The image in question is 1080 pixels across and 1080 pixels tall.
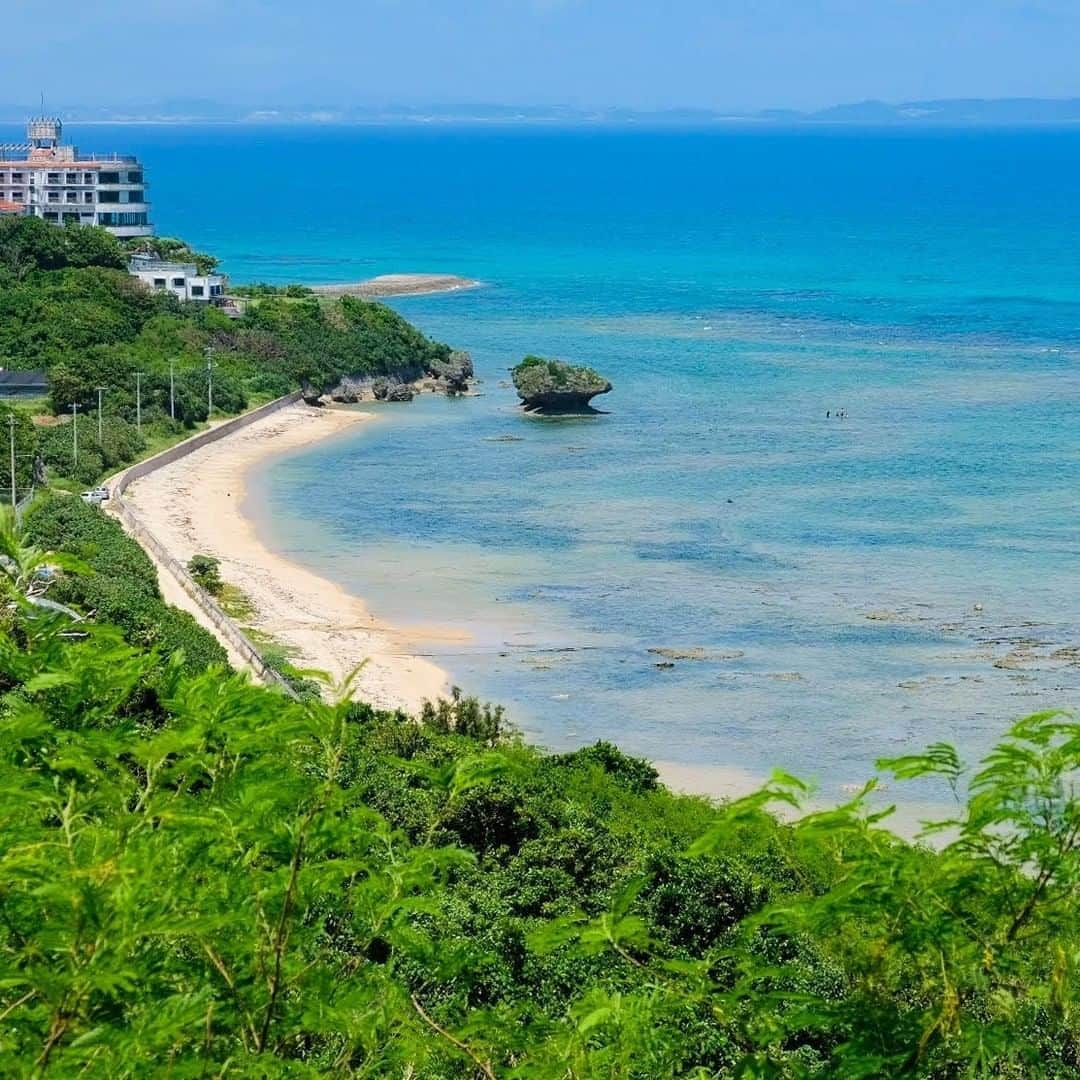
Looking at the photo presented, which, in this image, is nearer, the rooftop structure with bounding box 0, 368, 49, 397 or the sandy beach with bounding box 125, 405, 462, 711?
the sandy beach with bounding box 125, 405, 462, 711

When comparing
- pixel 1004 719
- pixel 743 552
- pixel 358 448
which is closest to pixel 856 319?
pixel 358 448

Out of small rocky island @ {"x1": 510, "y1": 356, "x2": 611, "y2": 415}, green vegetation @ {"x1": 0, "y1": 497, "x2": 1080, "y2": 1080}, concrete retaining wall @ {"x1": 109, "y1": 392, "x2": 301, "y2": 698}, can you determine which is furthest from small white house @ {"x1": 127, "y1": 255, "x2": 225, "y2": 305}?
green vegetation @ {"x1": 0, "y1": 497, "x2": 1080, "y2": 1080}

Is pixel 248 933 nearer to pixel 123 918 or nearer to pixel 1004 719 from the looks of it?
pixel 123 918

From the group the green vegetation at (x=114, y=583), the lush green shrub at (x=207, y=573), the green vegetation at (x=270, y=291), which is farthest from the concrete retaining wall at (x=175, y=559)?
the green vegetation at (x=270, y=291)

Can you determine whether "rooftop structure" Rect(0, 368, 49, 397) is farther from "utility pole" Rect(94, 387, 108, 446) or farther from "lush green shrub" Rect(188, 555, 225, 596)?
"lush green shrub" Rect(188, 555, 225, 596)

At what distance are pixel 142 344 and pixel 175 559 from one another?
30.1 metres

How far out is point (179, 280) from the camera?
8594 centimetres

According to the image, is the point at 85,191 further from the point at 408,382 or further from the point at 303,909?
the point at 303,909

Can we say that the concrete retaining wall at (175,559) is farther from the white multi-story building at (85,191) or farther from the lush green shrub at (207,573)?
the white multi-story building at (85,191)

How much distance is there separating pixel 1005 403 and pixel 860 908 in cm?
6818

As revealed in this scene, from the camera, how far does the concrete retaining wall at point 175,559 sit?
37.7 m

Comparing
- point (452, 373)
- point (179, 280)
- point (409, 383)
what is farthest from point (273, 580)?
point (179, 280)

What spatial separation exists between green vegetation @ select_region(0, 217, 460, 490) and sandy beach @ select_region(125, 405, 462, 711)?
92.2 inches

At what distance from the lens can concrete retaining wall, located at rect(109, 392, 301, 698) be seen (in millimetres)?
37656
